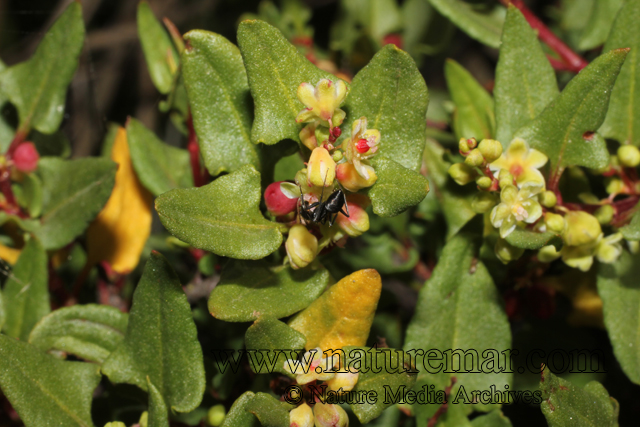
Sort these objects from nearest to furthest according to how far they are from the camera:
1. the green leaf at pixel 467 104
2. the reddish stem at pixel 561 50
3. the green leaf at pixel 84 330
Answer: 1. the green leaf at pixel 84 330
2. the green leaf at pixel 467 104
3. the reddish stem at pixel 561 50

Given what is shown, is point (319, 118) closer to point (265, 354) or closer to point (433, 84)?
point (265, 354)

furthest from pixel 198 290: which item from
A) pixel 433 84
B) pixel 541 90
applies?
pixel 433 84

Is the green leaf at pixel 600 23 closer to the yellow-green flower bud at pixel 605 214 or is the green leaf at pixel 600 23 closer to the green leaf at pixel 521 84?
the green leaf at pixel 521 84

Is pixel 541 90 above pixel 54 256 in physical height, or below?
above

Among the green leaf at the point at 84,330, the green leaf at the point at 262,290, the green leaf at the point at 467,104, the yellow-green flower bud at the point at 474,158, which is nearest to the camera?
the green leaf at the point at 262,290

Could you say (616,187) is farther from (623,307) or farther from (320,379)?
(320,379)

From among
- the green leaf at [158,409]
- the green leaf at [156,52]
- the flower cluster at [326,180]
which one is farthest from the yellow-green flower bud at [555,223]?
the green leaf at [156,52]

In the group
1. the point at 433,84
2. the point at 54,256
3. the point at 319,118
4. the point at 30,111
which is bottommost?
the point at 433,84
